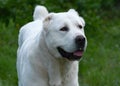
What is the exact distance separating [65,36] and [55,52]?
26 centimetres

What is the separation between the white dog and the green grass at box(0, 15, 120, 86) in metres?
1.61

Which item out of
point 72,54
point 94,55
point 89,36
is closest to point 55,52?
point 72,54

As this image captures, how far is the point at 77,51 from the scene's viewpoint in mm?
6148

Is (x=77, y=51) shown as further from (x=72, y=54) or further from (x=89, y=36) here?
(x=89, y=36)

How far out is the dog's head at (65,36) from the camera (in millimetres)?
6055

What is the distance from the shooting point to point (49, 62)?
21.2 ft

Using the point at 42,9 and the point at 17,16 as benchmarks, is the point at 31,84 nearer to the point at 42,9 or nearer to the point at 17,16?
the point at 42,9

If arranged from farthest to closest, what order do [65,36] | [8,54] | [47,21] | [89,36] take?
[89,36] < [8,54] < [47,21] < [65,36]

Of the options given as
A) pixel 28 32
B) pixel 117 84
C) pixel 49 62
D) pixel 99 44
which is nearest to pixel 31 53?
pixel 49 62

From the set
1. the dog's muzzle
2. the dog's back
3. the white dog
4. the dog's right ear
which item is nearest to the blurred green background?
the dog's back

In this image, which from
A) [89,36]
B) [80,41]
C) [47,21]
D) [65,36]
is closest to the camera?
[80,41]

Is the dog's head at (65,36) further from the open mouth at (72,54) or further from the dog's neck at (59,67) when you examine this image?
the dog's neck at (59,67)

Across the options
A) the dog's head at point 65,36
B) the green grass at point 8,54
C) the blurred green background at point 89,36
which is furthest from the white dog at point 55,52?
the blurred green background at point 89,36

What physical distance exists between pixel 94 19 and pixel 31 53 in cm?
471
